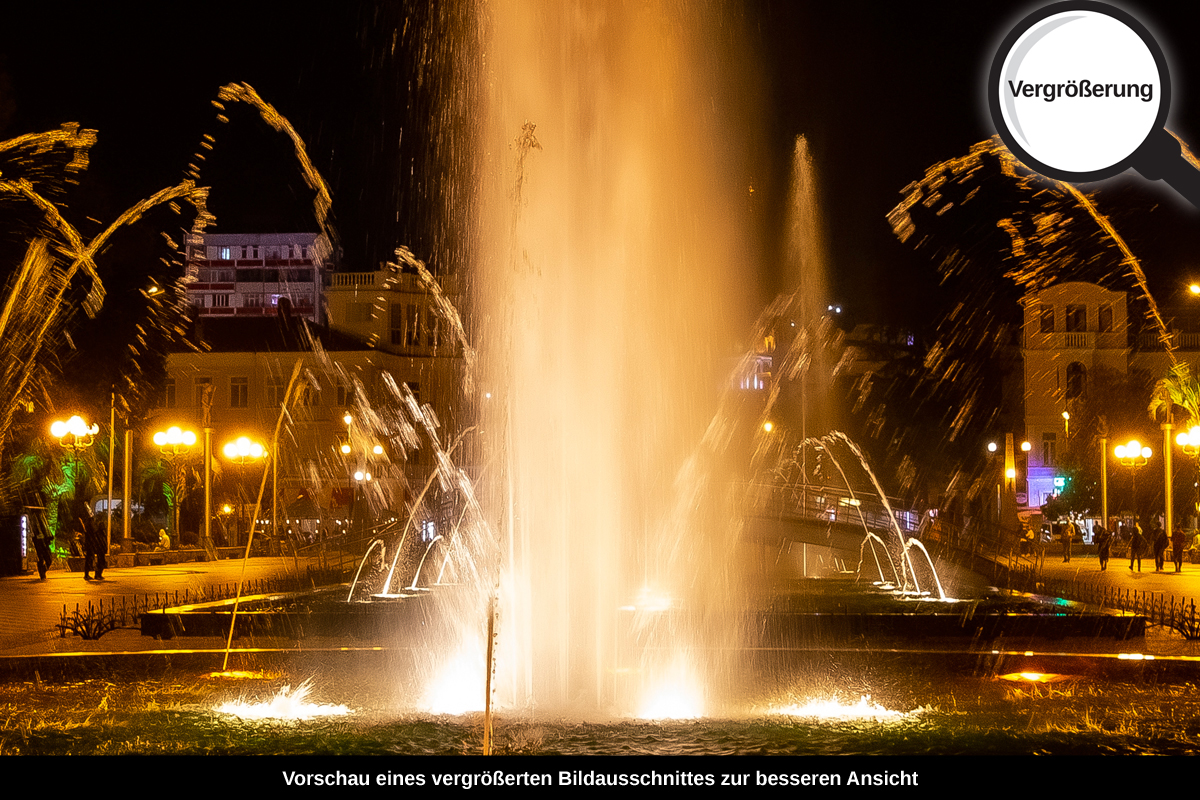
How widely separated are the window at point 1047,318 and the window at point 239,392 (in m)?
41.9

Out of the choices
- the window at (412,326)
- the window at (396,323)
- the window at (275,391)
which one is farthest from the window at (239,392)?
the window at (412,326)

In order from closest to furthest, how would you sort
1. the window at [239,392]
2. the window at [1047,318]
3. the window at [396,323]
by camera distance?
the window at [1047,318]
the window at [239,392]
the window at [396,323]

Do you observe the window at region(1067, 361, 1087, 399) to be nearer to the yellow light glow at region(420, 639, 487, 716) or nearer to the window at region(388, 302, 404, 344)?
the window at region(388, 302, 404, 344)

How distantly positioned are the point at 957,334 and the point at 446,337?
1263 inches

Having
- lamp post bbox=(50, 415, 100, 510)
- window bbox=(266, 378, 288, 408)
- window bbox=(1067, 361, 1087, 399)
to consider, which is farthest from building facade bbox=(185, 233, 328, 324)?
lamp post bbox=(50, 415, 100, 510)

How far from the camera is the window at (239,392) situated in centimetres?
6281

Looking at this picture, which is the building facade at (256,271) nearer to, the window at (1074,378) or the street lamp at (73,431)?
the window at (1074,378)

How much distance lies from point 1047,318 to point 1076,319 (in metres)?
1.51

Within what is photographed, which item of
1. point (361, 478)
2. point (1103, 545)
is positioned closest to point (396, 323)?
point (361, 478)

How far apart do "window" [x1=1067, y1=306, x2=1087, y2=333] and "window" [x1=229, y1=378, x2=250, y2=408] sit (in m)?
43.3

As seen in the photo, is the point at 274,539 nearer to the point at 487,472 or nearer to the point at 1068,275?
the point at 487,472

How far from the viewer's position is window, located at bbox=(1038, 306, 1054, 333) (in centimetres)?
5909

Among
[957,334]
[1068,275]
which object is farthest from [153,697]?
[1068,275]

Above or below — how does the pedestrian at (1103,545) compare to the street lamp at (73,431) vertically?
below
